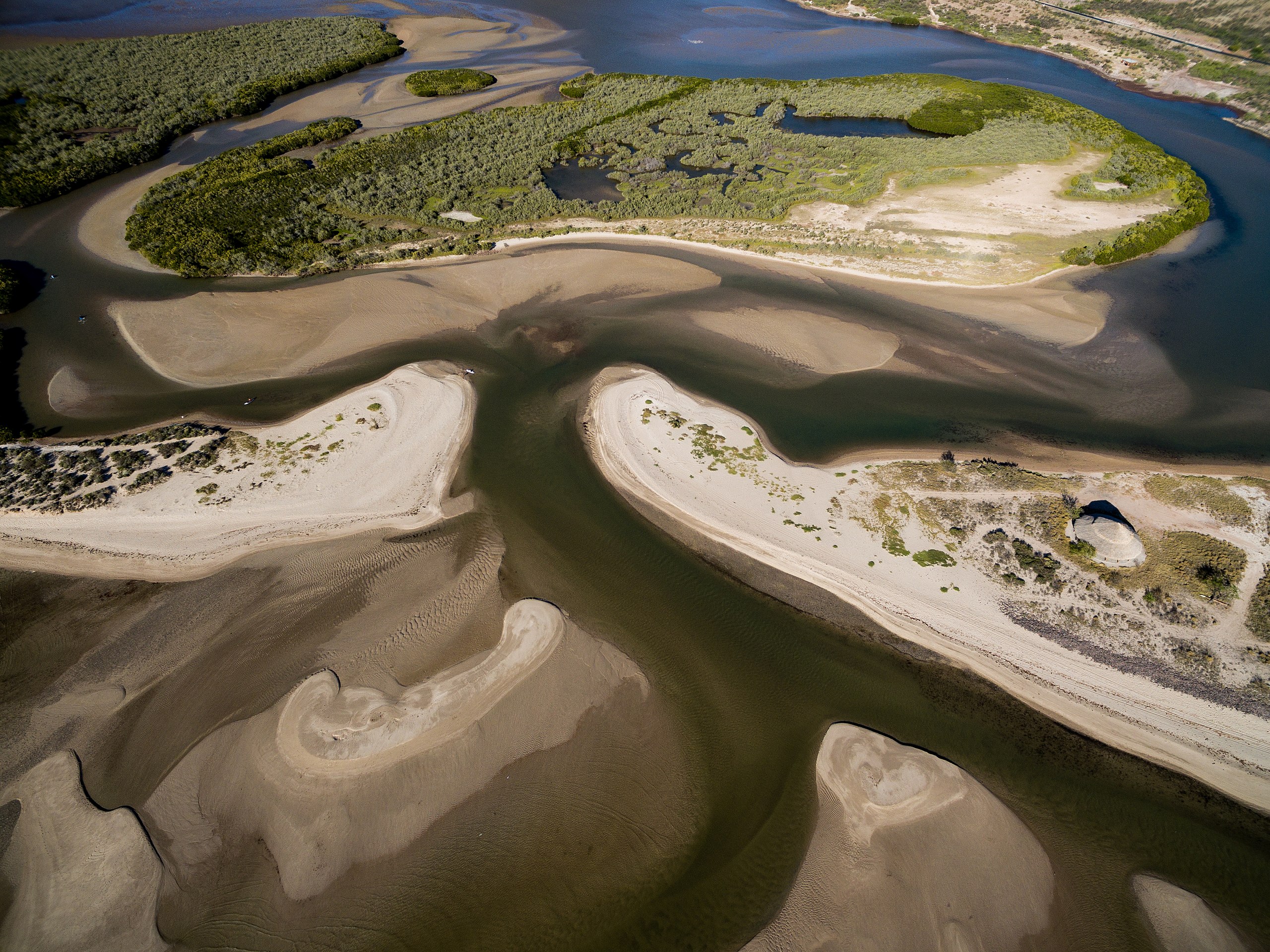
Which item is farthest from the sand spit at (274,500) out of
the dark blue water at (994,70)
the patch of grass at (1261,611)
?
the dark blue water at (994,70)

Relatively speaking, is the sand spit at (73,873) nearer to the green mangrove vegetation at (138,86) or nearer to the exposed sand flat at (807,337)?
the exposed sand flat at (807,337)

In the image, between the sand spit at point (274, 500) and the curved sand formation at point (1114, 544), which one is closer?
the curved sand formation at point (1114, 544)

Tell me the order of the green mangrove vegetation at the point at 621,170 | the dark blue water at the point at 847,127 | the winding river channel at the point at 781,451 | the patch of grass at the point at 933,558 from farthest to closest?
1. the dark blue water at the point at 847,127
2. the green mangrove vegetation at the point at 621,170
3. the patch of grass at the point at 933,558
4. the winding river channel at the point at 781,451

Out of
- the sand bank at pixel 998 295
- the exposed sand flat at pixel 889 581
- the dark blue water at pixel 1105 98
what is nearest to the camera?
the exposed sand flat at pixel 889 581

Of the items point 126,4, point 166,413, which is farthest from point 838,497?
point 126,4

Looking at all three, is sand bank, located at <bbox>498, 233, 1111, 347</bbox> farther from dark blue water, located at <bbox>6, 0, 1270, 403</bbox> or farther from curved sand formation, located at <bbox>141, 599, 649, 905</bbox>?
curved sand formation, located at <bbox>141, 599, 649, 905</bbox>

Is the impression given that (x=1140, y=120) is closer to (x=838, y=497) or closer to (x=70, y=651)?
(x=838, y=497)

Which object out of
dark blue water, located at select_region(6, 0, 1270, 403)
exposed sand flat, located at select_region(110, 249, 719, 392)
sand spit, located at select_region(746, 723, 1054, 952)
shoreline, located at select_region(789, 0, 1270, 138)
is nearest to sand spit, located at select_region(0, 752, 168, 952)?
sand spit, located at select_region(746, 723, 1054, 952)

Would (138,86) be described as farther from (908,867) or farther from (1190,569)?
(1190,569)
